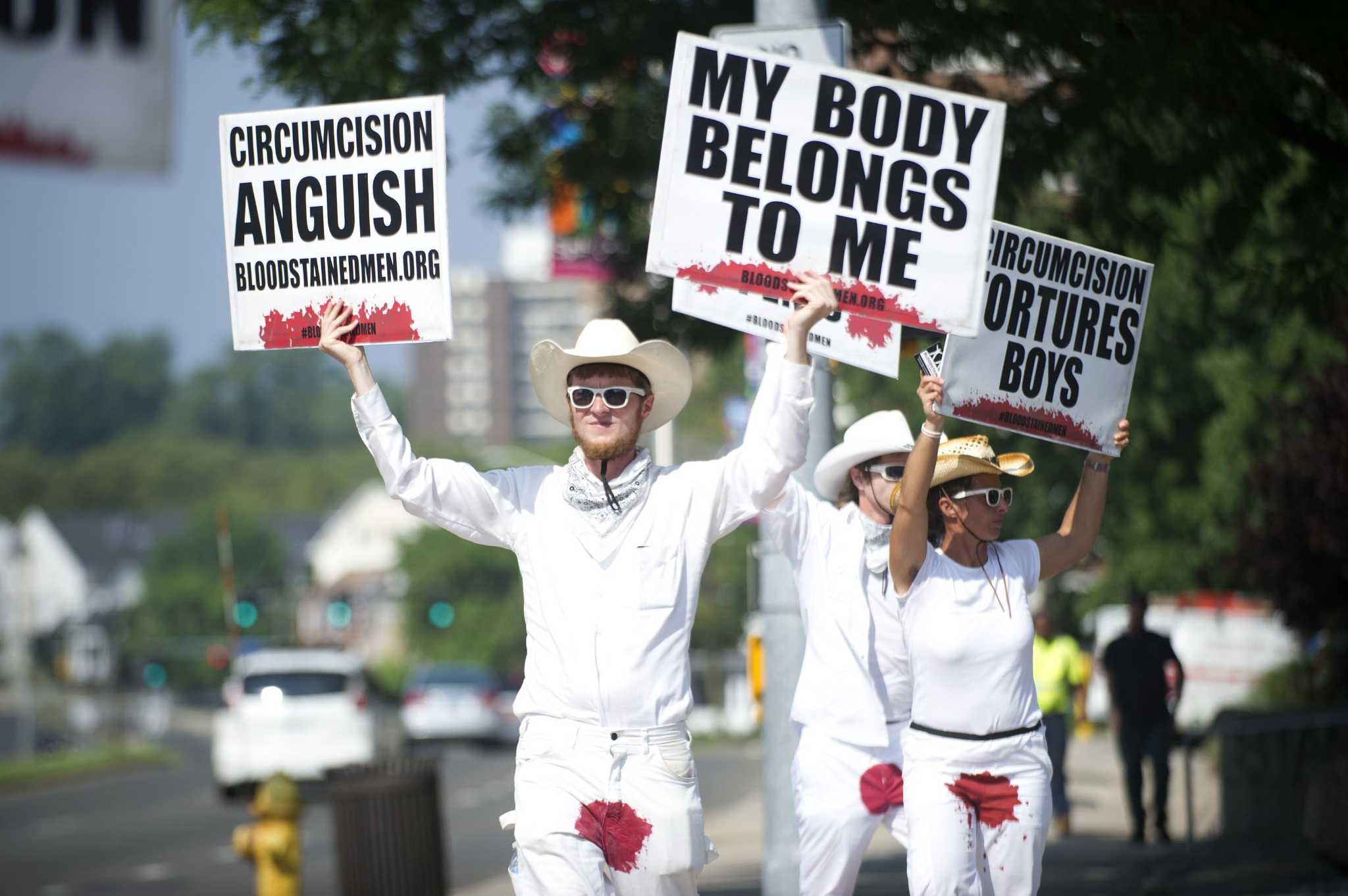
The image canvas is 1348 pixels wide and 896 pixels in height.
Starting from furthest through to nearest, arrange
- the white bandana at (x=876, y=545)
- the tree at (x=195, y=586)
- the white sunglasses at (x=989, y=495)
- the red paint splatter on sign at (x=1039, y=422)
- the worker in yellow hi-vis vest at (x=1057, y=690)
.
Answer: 1. the tree at (x=195, y=586)
2. the worker in yellow hi-vis vest at (x=1057, y=690)
3. the white bandana at (x=876, y=545)
4. the red paint splatter on sign at (x=1039, y=422)
5. the white sunglasses at (x=989, y=495)

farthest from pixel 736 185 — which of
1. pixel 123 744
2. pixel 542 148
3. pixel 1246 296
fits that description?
pixel 123 744

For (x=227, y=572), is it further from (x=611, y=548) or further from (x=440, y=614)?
(x=440, y=614)

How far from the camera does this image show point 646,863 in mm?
5215

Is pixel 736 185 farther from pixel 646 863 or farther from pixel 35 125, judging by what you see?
pixel 35 125

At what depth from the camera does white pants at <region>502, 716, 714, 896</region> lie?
5.20 meters

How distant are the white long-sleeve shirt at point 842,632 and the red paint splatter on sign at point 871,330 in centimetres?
57

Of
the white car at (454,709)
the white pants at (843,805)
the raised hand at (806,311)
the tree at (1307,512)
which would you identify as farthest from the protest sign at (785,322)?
the white car at (454,709)

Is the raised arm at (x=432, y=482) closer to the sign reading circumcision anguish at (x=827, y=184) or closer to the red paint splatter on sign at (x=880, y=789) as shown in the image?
the sign reading circumcision anguish at (x=827, y=184)

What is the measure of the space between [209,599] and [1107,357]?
96.3 metres

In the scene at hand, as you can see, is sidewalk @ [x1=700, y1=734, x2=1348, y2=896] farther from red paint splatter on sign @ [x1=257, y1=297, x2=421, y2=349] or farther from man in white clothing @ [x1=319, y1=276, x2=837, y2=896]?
red paint splatter on sign @ [x1=257, y1=297, x2=421, y2=349]

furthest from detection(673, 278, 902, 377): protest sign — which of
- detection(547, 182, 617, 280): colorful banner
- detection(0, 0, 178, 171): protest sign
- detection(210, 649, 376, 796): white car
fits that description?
detection(210, 649, 376, 796): white car

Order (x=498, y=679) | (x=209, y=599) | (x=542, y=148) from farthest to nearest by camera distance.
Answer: (x=209, y=599)
(x=498, y=679)
(x=542, y=148)

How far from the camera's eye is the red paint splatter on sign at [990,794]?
5965 millimetres

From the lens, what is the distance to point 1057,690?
1661cm
